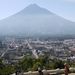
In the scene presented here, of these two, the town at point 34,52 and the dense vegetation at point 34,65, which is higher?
the dense vegetation at point 34,65

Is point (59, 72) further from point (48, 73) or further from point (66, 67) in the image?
point (66, 67)

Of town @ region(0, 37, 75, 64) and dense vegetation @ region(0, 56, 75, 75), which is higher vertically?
dense vegetation @ region(0, 56, 75, 75)

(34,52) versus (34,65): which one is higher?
(34,65)

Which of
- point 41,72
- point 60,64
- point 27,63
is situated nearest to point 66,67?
point 41,72

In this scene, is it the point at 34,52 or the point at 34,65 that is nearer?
the point at 34,65

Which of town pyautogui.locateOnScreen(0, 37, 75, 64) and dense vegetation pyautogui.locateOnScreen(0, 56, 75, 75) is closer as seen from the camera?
dense vegetation pyautogui.locateOnScreen(0, 56, 75, 75)

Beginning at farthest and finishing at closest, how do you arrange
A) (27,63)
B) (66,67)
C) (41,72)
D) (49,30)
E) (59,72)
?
(49,30)
(27,63)
(59,72)
(41,72)
(66,67)

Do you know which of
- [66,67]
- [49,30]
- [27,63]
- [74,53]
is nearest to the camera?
[66,67]

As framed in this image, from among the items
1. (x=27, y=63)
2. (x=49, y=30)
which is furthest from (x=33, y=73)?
(x=49, y=30)

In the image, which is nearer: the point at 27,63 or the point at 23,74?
the point at 23,74

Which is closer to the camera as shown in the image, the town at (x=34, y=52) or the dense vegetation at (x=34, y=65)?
the dense vegetation at (x=34, y=65)

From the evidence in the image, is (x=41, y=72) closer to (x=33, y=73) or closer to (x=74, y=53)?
(x=33, y=73)
